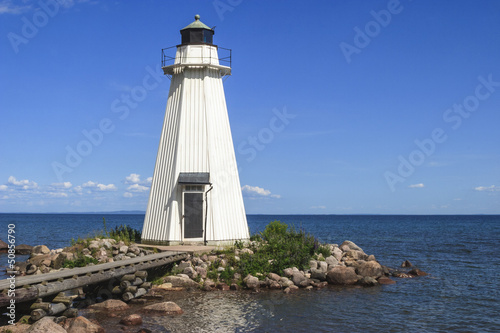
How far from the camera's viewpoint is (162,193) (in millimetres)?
23812

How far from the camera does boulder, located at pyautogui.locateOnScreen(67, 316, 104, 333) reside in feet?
41.6

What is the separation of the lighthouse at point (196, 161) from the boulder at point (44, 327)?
1120 cm

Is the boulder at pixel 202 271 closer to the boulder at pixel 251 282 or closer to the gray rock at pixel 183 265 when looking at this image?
the gray rock at pixel 183 265

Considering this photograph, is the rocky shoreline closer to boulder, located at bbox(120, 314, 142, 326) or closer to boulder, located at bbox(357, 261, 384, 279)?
boulder, located at bbox(357, 261, 384, 279)

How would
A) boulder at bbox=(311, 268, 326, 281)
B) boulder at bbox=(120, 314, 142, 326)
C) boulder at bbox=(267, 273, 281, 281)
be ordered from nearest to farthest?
boulder at bbox=(120, 314, 142, 326) → boulder at bbox=(267, 273, 281, 281) → boulder at bbox=(311, 268, 326, 281)

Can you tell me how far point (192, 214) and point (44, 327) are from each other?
11734 millimetres

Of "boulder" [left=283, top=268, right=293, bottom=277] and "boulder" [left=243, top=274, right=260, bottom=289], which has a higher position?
"boulder" [left=283, top=268, right=293, bottom=277]

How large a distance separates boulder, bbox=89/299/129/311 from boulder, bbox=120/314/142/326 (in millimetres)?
1862

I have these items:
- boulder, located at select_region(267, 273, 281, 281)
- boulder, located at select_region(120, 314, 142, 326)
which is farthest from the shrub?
boulder, located at select_region(267, 273, 281, 281)

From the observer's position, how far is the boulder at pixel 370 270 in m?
22.2

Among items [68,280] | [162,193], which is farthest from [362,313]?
[162,193]

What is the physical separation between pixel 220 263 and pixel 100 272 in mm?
5483

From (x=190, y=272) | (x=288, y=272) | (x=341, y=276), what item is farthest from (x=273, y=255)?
(x=190, y=272)

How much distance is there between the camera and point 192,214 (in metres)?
23.2
